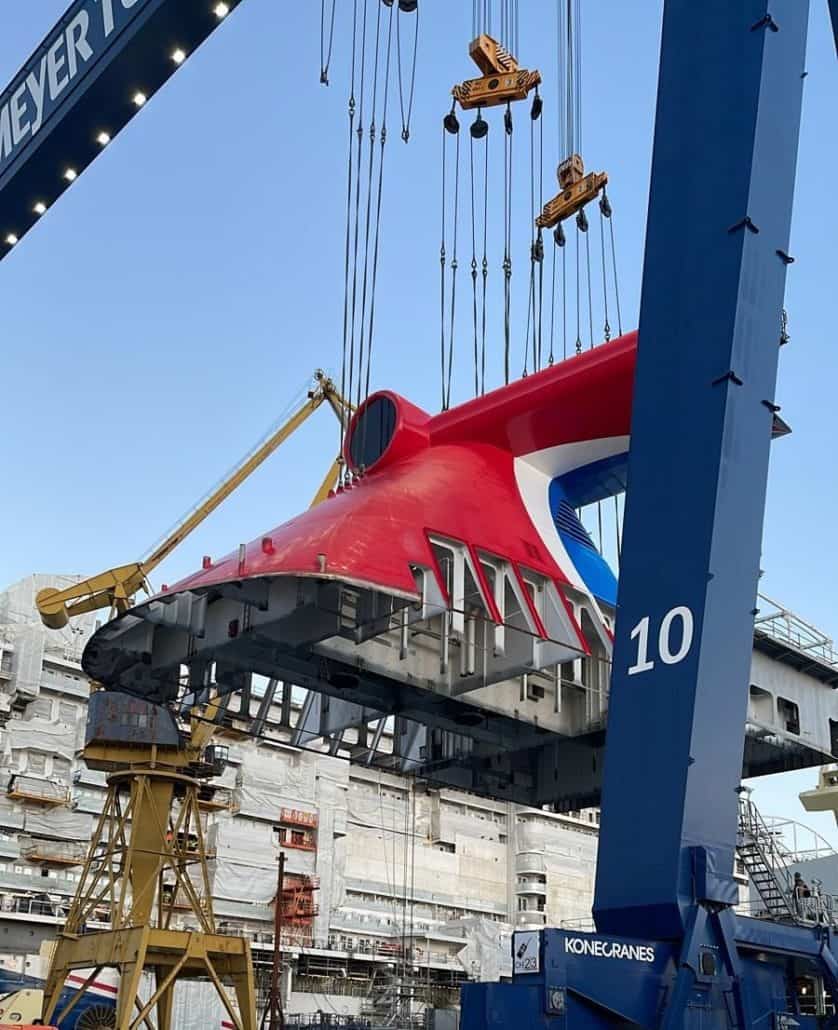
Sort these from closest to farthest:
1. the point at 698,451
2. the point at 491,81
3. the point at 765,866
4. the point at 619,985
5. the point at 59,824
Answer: the point at 619,985 → the point at 698,451 → the point at 765,866 → the point at 491,81 → the point at 59,824

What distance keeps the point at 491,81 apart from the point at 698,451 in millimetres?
20951

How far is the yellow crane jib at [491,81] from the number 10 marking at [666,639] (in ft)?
69.7

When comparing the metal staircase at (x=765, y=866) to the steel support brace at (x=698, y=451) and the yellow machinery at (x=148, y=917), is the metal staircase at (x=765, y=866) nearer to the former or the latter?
→ the steel support brace at (x=698, y=451)

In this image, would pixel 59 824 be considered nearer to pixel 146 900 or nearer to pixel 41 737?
pixel 41 737

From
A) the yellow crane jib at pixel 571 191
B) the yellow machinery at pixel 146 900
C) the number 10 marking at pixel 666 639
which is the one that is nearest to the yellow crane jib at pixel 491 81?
the yellow crane jib at pixel 571 191

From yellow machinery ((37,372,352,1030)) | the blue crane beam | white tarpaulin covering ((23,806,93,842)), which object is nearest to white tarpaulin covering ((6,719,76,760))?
white tarpaulin covering ((23,806,93,842))

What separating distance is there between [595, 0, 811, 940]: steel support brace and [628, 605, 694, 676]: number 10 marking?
17 millimetres

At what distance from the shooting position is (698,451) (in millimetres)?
11266

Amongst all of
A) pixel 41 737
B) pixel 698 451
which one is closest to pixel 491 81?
pixel 698 451

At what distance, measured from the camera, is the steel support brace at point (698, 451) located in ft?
35.0

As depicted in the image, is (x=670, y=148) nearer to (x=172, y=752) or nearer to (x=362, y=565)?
(x=362, y=565)

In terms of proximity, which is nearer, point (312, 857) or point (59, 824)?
point (59, 824)

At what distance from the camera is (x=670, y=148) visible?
1227 centimetres

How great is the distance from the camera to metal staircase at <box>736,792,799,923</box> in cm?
2042
